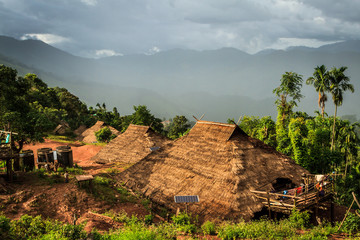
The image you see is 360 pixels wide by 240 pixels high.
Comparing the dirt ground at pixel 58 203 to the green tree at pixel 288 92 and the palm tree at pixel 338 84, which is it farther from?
the green tree at pixel 288 92

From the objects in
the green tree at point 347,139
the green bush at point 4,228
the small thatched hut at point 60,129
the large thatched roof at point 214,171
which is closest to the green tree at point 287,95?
the green tree at point 347,139

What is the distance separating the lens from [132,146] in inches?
926

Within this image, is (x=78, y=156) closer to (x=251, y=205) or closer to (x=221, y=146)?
(x=221, y=146)

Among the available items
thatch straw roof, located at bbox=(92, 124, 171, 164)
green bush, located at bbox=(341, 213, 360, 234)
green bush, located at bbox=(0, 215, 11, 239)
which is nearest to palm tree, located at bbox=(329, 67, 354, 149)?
thatch straw roof, located at bbox=(92, 124, 171, 164)

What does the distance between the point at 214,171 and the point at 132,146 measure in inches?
447

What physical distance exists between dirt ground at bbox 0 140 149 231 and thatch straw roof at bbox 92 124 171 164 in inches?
340

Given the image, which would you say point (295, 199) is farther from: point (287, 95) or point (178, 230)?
point (287, 95)

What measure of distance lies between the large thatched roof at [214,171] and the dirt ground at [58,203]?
237 cm

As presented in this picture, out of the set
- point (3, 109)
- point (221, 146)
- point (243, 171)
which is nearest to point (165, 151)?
point (221, 146)

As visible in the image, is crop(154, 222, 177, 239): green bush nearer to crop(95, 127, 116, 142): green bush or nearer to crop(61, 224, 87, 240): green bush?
crop(61, 224, 87, 240): green bush

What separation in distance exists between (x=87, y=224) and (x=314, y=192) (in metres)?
10.1

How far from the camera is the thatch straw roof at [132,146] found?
2241cm

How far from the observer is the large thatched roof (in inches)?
470

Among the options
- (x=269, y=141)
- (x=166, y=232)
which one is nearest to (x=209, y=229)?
(x=166, y=232)
